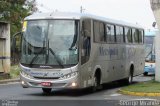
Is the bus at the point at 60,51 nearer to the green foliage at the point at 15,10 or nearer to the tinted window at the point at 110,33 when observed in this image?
the tinted window at the point at 110,33

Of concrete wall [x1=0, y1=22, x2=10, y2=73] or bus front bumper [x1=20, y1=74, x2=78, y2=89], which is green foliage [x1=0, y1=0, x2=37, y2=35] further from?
bus front bumper [x1=20, y1=74, x2=78, y2=89]

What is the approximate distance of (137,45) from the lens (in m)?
29.2

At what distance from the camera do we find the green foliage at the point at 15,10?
44100mm

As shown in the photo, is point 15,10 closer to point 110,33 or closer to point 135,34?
point 135,34

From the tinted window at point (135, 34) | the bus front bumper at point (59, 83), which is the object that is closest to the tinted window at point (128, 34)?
the tinted window at point (135, 34)

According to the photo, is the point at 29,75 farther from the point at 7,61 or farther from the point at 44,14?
the point at 7,61

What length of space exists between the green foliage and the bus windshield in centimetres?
2404

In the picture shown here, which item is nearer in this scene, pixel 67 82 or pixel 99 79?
pixel 67 82

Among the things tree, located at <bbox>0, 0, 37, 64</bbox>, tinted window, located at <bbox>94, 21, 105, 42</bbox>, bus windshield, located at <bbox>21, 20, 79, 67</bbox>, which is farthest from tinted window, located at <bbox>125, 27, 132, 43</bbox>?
tree, located at <bbox>0, 0, 37, 64</bbox>

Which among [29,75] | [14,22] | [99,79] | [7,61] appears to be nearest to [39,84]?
[29,75]

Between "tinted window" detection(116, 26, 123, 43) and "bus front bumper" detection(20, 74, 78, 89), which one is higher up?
"tinted window" detection(116, 26, 123, 43)

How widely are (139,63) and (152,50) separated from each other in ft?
32.5

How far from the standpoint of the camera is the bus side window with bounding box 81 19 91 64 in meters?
19.9

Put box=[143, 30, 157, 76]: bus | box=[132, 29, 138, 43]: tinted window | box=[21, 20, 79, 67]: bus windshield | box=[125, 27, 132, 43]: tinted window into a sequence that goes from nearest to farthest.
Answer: box=[21, 20, 79, 67]: bus windshield, box=[125, 27, 132, 43]: tinted window, box=[132, 29, 138, 43]: tinted window, box=[143, 30, 157, 76]: bus
